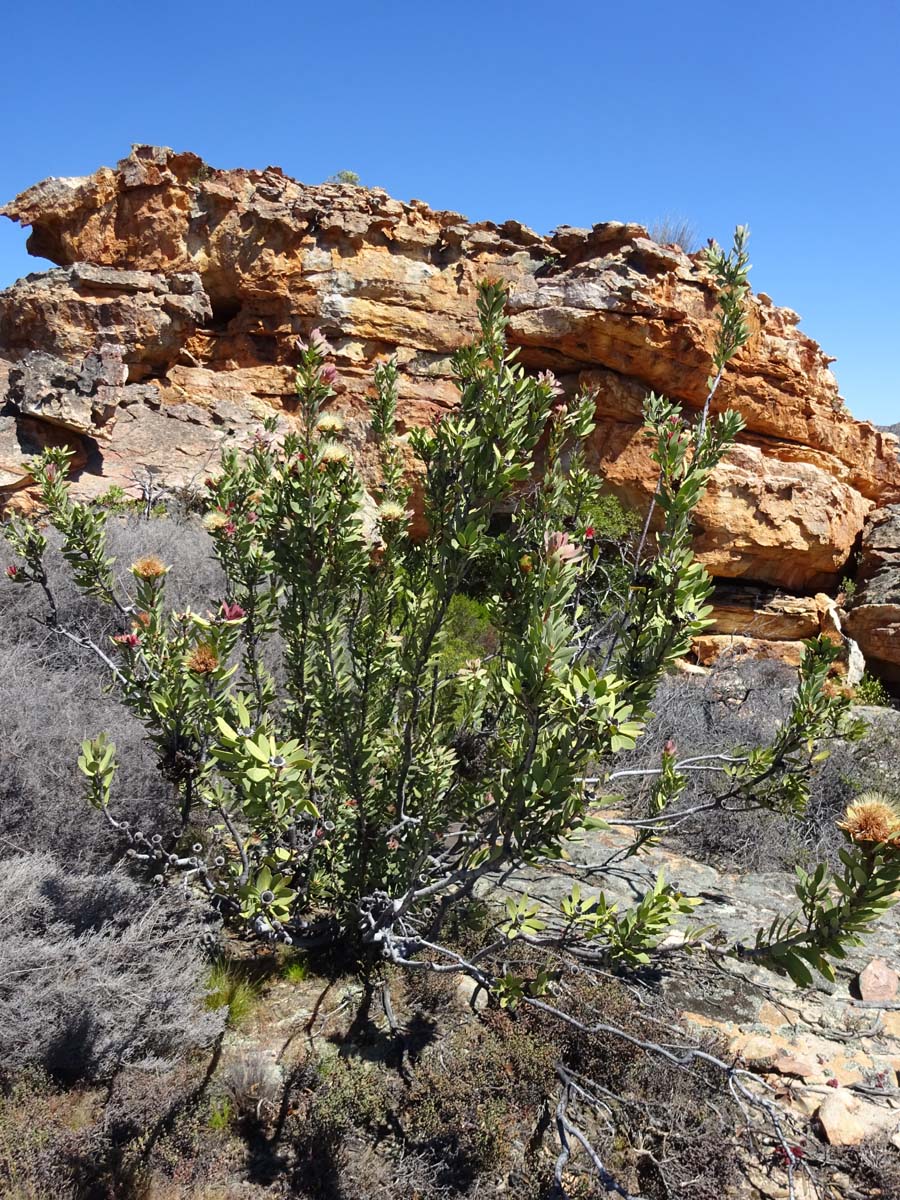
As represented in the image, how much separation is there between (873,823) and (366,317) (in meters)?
9.84

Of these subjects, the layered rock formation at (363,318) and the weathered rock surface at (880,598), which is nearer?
the layered rock formation at (363,318)

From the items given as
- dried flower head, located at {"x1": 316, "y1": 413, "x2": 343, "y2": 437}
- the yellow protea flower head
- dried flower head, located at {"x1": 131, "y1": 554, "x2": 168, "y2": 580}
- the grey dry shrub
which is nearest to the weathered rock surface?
the yellow protea flower head

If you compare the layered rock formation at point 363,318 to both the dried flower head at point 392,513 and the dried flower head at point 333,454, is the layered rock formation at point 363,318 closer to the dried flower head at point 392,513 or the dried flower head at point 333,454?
the dried flower head at point 392,513

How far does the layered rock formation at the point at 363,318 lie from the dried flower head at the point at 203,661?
7.58 meters

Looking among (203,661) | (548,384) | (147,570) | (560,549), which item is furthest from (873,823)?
(147,570)

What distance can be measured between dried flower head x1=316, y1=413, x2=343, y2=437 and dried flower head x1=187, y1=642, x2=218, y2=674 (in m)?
0.83

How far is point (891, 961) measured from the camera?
3.28m

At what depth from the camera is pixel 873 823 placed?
160cm

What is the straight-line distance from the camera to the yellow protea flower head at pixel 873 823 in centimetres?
158

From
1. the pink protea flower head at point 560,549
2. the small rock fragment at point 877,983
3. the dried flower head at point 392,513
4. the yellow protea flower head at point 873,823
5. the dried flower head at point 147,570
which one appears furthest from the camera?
the small rock fragment at point 877,983

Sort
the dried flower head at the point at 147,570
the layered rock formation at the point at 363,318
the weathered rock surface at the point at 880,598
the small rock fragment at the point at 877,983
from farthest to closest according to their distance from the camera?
the weathered rock surface at the point at 880,598 → the layered rock formation at the point at 363,318 → the small rock fragment at the point at 877,983 → the dried flower head at the point at 147,570

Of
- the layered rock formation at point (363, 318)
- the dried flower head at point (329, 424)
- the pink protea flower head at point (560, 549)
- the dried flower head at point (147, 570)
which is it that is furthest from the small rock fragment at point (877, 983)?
the layered rock formation at point (363, 318)

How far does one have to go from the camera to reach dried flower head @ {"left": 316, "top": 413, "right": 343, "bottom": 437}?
242 centimetres

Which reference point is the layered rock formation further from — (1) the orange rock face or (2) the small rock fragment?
(2) the small rock fragment
